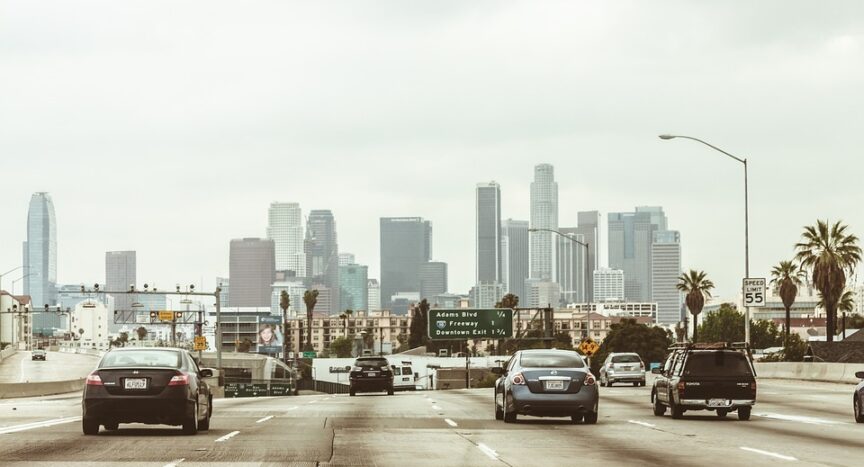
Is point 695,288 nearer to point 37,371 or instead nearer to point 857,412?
point 37,371

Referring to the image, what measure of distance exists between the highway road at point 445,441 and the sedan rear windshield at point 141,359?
119 cm

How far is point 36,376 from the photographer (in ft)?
330

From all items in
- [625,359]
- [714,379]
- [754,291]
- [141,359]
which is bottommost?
[625,359]

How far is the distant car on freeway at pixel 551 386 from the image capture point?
25062 millimetres

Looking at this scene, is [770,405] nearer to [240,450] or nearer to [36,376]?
[240,450]

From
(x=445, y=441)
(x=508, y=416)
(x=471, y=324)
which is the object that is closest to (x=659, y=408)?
(x=508, y=416)

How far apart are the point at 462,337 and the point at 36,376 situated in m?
34.0

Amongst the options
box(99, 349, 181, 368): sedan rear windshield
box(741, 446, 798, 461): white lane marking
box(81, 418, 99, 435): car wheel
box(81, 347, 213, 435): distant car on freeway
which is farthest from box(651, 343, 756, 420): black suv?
box(81, 418, 99, 435): car wheel

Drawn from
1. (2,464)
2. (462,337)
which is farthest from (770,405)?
(462,337)

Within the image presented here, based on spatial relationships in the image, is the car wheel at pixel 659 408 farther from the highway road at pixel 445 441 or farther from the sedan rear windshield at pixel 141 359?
the sedan rear windshield at pixel 141 359

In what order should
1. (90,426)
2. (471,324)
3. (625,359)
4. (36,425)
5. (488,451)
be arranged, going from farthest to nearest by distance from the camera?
(471,324), (625,359), (36,425), (90,426), (488,451)

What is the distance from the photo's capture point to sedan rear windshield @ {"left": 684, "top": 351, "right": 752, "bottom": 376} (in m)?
27.2

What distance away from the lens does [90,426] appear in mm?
21328

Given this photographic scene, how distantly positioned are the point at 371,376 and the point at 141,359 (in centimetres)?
2891
